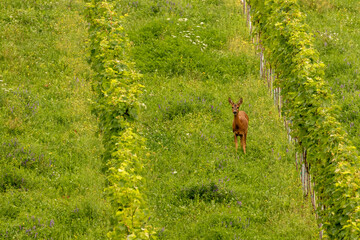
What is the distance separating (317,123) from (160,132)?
5505 millimetres

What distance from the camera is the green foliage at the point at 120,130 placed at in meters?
6.70

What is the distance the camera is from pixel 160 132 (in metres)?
13.6

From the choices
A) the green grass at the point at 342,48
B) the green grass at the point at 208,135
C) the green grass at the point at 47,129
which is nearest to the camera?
the green grass at the point at 208,135

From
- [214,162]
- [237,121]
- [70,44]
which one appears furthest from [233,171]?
[70,44]

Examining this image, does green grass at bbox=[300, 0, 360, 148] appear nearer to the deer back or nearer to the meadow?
the meadow

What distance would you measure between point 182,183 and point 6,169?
3971 mm

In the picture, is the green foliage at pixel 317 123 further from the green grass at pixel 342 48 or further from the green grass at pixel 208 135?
the green grass at pixel 342 48

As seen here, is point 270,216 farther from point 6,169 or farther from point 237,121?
point 6,169

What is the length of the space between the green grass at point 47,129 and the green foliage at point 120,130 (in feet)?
4.07

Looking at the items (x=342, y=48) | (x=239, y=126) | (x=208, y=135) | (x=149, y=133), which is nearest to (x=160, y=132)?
(x=149, y=133)

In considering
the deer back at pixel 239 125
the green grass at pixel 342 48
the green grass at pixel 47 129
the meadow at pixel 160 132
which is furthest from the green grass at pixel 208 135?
the green grass at pixel 342 48

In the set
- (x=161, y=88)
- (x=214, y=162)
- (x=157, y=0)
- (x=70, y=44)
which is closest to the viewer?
(x=214, y=162)

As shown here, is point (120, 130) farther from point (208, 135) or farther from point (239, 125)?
point (208, 135)

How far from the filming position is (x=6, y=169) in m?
11.8
